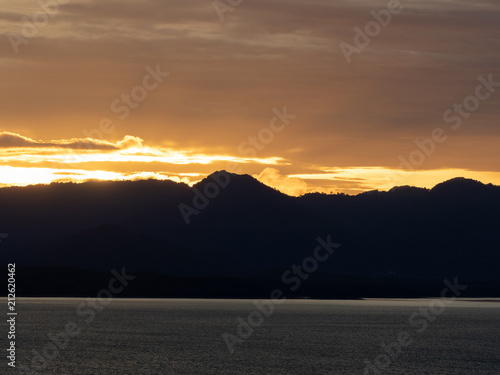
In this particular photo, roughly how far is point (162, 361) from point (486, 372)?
143 feet

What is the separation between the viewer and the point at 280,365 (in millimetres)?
110000

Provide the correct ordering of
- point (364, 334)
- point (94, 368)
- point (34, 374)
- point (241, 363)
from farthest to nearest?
point (364, 334) < point (241, 363) < point (94, 368) < point (34, 374)

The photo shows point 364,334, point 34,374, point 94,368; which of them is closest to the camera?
point 34,374

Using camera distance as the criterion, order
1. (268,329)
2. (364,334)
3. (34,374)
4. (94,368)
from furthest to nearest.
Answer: (268,329), (364,334), (94,368), (34,374)

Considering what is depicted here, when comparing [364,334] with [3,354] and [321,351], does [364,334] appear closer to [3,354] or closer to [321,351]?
[321,351]

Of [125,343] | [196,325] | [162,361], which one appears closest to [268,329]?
[196,325]

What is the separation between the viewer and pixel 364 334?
168500 mm

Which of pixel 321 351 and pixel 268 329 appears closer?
pixel 321 351

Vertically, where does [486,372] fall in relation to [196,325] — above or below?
below

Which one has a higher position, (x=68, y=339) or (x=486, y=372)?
(x=68, y=339)

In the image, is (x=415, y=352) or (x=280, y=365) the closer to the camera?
(x=280, y=365)

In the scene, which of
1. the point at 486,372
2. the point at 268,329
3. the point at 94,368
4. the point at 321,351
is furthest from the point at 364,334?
the point at 94,368

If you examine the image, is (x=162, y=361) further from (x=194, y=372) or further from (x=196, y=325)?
(x=196, y=325)

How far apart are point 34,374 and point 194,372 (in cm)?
1955
